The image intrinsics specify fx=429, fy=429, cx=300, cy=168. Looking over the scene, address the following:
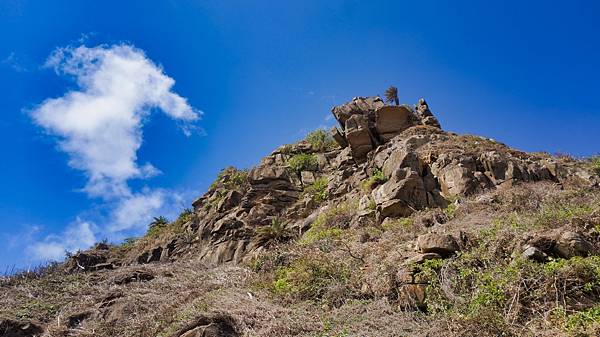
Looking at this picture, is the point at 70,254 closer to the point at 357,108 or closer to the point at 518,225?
the point at 357,108

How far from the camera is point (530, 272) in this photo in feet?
23.1

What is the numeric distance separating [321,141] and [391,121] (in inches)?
183

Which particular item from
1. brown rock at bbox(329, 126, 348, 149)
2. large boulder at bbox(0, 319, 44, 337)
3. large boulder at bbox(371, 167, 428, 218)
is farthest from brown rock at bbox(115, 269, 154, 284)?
brown rock at bbox(329, 126, 348, 149)

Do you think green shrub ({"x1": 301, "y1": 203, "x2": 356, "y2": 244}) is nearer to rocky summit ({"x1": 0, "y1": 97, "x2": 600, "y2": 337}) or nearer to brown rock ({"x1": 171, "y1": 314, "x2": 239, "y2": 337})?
rocky summit ({"x1": 0, "y1": 97, "x2": 600, "y2": 337})

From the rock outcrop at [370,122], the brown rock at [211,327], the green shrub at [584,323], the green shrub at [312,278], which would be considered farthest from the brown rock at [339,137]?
the green shrub at [584,323]

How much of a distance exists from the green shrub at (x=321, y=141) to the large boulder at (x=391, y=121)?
353 cm

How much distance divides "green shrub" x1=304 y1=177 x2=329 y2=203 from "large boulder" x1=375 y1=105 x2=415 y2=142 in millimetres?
3675

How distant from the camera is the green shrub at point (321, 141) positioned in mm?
24469

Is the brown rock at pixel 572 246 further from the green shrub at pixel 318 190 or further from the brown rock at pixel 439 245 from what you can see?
the green shrub at pixel 318 190

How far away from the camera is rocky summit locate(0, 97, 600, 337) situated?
7.16 m

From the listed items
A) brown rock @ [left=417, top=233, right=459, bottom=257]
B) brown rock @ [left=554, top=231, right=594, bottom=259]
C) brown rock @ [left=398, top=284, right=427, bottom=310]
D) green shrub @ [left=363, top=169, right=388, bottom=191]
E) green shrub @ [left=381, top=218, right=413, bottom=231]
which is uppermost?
green shrub @ [left=363, top=169, right=388, bottom=191]

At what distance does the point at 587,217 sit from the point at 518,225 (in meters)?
1.28

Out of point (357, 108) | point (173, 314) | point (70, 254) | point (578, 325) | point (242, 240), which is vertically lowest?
point (578, 325)

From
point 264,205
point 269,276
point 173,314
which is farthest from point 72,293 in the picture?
point 264,205
